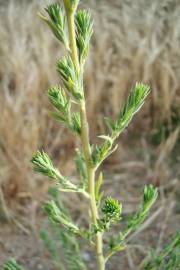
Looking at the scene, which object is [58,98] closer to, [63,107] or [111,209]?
[63,107]

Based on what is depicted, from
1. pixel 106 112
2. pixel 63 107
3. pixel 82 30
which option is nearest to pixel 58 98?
pixel 63 107

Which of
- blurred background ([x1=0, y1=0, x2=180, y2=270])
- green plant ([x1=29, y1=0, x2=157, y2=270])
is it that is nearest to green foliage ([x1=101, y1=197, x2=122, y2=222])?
green plant ([x1=29, y1=0, x2=157, y2=270])

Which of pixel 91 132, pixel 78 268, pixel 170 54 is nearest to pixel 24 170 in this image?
pixel 91 132

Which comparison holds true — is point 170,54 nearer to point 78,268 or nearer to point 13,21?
point 13,21

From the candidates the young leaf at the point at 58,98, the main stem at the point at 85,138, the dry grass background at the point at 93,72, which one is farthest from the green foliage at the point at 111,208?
the dry grass background at the point at 93,72

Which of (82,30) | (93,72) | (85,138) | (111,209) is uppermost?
(93,72)

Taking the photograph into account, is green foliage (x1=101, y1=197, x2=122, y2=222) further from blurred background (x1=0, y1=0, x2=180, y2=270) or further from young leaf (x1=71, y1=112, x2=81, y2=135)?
blurred background (x1=0, y1=0, x2=180, y2=270)
